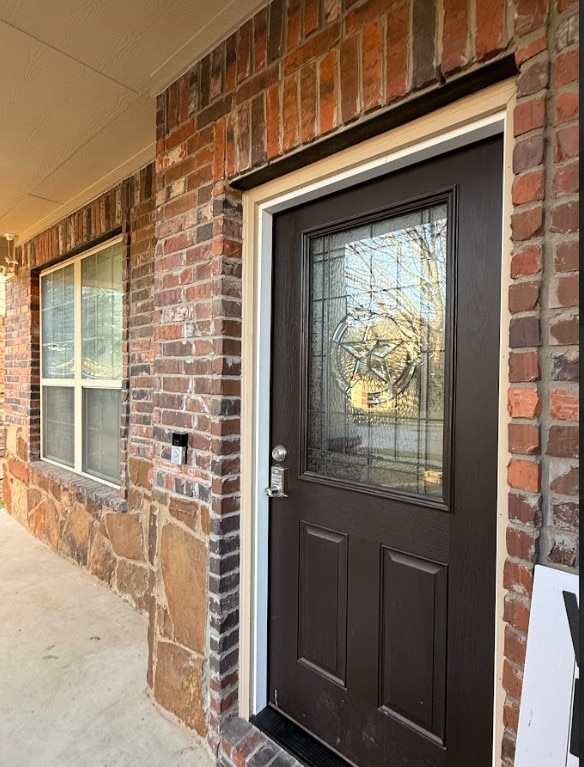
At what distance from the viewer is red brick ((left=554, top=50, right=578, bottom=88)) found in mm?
877

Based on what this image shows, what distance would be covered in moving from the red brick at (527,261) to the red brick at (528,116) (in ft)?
0.84

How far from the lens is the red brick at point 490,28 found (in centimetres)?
97

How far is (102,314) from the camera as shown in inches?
124

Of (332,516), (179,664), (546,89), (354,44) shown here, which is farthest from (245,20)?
(179,664)

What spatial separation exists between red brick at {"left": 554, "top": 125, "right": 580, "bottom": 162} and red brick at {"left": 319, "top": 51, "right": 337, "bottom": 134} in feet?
2.02

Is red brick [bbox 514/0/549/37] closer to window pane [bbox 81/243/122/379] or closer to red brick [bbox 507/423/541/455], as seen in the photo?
red brick [bbox 507/423/541/455]

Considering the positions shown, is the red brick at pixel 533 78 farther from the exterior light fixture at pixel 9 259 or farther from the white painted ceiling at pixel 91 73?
the exterior light fixture at pixel 9 259

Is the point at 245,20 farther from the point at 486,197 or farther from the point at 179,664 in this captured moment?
the point at 179,664

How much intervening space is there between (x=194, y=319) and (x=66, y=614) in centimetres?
210

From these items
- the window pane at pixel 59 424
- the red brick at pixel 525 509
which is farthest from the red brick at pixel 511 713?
the window pane at pixel 59 424

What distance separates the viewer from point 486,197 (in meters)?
1.18

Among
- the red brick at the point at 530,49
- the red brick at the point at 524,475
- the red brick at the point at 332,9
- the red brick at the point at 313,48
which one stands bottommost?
the red brick at the point at 524,475

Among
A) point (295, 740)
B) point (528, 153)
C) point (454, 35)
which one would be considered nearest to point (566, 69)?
point (528, 153)

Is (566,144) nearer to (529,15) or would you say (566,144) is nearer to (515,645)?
(529,15)
